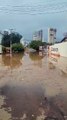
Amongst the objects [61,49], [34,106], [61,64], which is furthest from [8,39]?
[34,106]

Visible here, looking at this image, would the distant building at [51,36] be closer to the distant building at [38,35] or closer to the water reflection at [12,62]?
the distant building at [38,35]

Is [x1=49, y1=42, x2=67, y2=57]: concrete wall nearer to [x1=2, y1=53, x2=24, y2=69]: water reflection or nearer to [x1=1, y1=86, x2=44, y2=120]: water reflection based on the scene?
[x1=2, y1=53, x2=24, y2=69]: water reflection

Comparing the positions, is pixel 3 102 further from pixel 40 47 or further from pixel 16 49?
pixel 40 47

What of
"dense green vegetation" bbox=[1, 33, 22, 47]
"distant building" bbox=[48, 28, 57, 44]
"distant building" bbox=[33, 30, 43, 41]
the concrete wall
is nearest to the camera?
the concrete wall

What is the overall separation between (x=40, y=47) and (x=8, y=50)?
46.8 ft

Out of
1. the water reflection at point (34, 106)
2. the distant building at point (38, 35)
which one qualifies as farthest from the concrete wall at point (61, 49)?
the distant building at point (38, 35)

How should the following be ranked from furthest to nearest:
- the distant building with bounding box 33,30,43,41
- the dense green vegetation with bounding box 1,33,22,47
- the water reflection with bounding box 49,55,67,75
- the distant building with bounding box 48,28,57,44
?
1. the distant building with bounding box 33,30,43,41
2. the distant building with bounding box 48,28,57,44
3. the dense green vegetation with bounding box 1,33,22,47
4. the water reflection with bounding box 49,55,67,75

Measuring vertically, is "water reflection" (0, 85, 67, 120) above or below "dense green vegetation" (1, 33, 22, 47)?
above

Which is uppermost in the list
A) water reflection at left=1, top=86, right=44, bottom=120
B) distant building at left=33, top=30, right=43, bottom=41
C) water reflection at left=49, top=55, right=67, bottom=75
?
water reflection at left=1, top=86, right=44, bottom=120

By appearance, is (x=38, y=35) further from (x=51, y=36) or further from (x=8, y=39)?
(x=8, y=39)

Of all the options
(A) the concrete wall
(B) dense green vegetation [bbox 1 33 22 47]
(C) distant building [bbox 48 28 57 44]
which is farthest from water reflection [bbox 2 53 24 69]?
(C) distant building [bbox 48 28 57 44]

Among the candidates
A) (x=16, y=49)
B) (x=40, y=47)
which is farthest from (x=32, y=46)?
(x=16, y=49)

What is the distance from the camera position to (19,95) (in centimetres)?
1335

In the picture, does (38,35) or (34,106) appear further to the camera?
(38,35)
